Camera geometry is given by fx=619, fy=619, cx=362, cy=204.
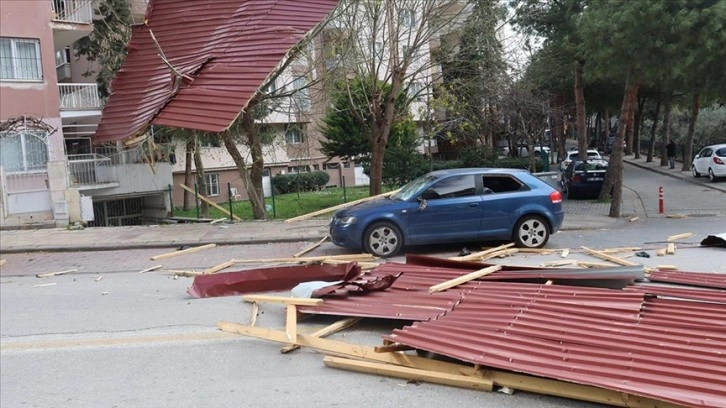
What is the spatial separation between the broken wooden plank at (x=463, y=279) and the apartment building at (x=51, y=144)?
13590 millimetres

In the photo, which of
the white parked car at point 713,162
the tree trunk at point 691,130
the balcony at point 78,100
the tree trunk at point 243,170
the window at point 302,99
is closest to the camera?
the tree trunk at point 243,170

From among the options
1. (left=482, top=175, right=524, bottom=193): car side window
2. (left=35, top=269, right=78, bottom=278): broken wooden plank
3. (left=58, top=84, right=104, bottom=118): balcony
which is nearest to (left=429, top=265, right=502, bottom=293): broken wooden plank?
(left=482, top=175, right=524, bottom=193): car side window

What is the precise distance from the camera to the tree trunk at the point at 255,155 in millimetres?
17672

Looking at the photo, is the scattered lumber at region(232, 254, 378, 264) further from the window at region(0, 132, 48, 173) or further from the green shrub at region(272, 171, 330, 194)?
the green shrub at region(272, 171, 330, 194)

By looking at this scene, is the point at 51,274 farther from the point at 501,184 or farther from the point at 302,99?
the point at 302,99

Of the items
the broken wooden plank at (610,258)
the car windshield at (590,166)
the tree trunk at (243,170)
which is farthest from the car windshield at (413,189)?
the car windshield at (590,166)

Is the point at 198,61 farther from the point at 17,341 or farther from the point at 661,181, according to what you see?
the point at 661,181

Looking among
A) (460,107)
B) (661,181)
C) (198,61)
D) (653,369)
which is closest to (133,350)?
(653,369)

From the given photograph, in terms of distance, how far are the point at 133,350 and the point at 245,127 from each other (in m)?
12.8

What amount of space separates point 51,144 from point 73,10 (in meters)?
5.66

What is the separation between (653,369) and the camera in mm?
4125

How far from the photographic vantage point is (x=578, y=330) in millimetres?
4934

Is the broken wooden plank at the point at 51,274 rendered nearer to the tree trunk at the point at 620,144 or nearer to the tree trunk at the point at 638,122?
the tree trunk at the point at 620,144

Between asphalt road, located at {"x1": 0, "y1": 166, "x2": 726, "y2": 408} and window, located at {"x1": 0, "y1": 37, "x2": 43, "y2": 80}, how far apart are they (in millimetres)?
14024
